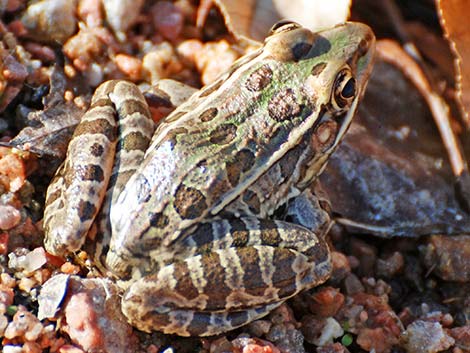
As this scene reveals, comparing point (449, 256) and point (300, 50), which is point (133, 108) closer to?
point (300, 50)

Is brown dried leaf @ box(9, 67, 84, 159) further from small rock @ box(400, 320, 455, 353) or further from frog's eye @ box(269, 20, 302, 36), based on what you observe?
small rock @ box(400, 320, 455, 353)

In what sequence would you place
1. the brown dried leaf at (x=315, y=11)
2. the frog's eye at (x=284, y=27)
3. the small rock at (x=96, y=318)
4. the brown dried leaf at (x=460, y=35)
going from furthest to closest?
the brown dried leaf at (x=315, y=11), the brown dried leaf at (x=460, y=35), the frog's eye at (x=284, y=27), the small rock at (x=96, y=318)

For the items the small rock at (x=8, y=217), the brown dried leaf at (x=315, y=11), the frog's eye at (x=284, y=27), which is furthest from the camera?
the brown dried leaf at (x=315, y=11)

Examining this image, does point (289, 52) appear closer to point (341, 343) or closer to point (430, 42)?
point (341, 343)

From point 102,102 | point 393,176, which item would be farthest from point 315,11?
point 102,102

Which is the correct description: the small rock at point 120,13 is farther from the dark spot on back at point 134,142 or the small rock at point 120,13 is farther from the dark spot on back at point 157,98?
the dark spot on back at point 134,142

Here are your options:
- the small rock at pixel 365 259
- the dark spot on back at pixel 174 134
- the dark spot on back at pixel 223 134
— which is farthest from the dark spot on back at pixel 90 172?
the small rock at pixel 365 259

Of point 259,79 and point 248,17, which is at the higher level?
point 259,79
